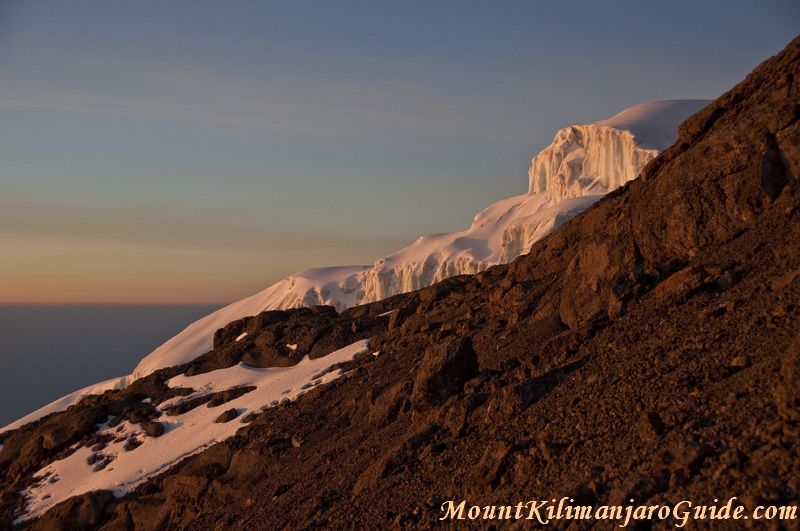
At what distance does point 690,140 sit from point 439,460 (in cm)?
982

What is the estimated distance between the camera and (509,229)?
194ft

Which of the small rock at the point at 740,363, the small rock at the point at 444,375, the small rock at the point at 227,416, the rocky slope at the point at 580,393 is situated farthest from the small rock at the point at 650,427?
the small rock at the point at 227,416

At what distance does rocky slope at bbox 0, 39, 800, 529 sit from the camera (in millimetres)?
8125

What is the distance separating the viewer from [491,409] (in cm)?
1169

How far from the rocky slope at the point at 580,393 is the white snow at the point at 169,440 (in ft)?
0.83

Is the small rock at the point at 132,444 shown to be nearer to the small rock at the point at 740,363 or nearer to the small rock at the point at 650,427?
the small rock at the point at 650,427

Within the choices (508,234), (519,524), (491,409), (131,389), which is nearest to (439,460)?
(491,409)

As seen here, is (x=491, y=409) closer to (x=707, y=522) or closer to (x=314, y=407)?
(x=707, y=522)

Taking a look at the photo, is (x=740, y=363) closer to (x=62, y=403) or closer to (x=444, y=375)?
(x=444, y=375)

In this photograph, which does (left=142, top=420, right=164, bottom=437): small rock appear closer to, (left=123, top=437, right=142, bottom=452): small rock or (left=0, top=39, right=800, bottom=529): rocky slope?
(left=0, top=39, right=800, bottom=529): rocky slope

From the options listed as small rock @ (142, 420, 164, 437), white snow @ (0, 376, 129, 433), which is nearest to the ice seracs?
white snow @ (0, 376, 129, 433)

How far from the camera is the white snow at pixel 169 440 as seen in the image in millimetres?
20891

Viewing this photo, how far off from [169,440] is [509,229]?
40801 millimetres

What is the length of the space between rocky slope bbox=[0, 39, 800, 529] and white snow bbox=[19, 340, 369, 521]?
25cm
